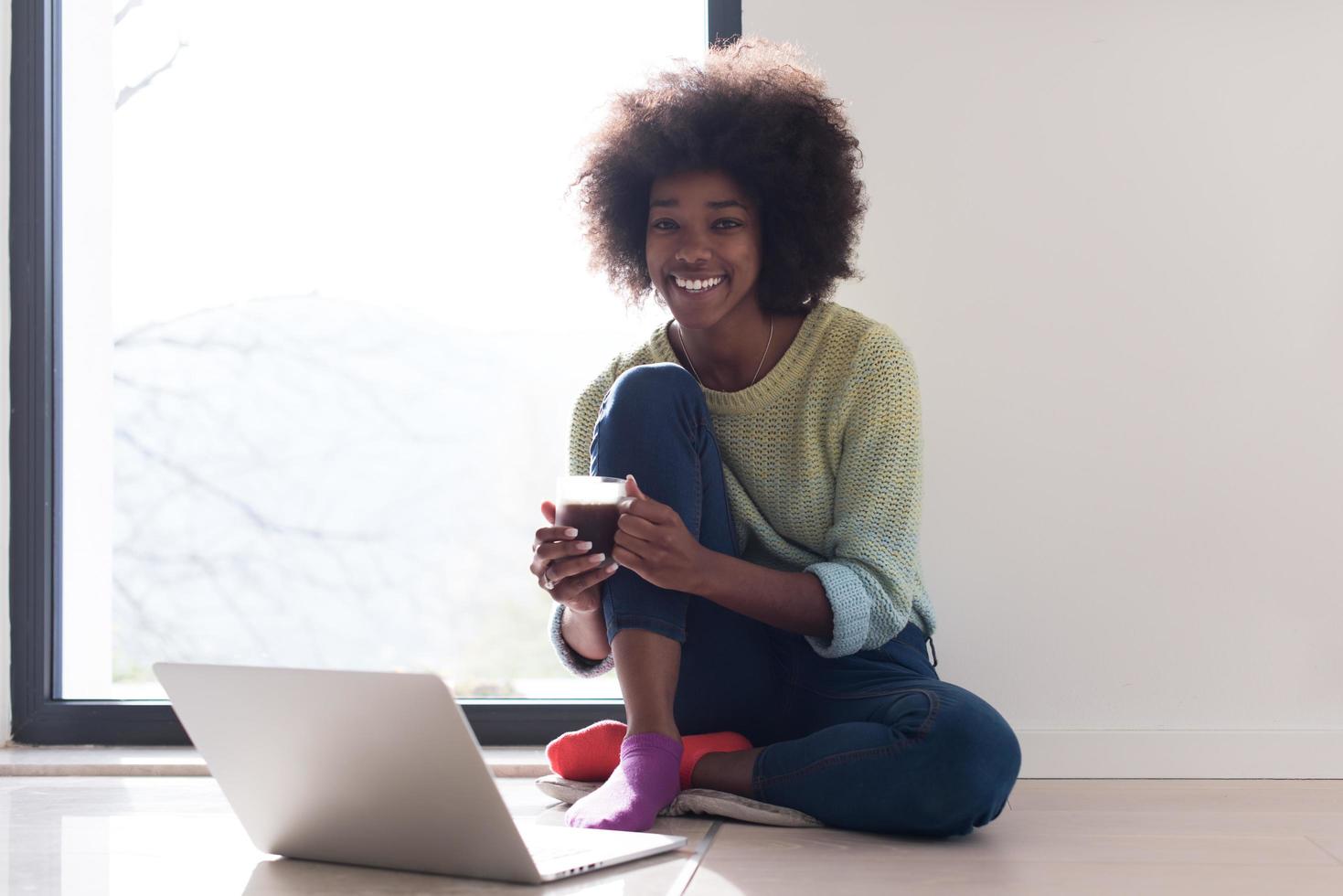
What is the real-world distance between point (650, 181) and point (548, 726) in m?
1.00

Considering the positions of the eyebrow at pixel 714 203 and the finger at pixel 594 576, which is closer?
the finger at pixel 594 576

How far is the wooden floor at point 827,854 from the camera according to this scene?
1.27 meters

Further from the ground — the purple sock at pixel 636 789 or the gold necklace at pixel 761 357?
the gold necklace at pixel 761 357

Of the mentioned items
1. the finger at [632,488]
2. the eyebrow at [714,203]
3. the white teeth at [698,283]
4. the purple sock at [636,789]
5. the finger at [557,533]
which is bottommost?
the purple sock at [636,789]

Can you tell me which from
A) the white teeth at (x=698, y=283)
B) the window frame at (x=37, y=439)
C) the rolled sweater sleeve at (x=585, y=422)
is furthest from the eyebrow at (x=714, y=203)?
the window frame at (x=37, y=439)

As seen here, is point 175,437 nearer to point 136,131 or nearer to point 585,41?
point 136,131

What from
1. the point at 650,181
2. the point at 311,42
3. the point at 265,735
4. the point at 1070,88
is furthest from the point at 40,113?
the point at 1070,88

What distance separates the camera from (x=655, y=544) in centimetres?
153

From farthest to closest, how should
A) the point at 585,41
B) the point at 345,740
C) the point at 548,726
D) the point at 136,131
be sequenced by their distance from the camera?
the point at 136,131
the point at 585,41
the point at 548,726
the point at 345,740

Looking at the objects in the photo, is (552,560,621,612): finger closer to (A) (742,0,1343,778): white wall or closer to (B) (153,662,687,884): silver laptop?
(B) (153,662,687,884): silver laptop

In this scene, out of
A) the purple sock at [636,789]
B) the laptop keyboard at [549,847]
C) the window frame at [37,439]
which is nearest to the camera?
the laptop keyboard at [549,847]

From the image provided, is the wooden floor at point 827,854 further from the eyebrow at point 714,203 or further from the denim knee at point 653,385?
the eyebrow at point 714,203

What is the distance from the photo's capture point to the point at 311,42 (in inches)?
109

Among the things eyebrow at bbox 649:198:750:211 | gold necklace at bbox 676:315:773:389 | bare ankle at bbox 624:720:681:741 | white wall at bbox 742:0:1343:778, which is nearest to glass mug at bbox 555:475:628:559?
bare ankle at bbox 624:720:681:741
